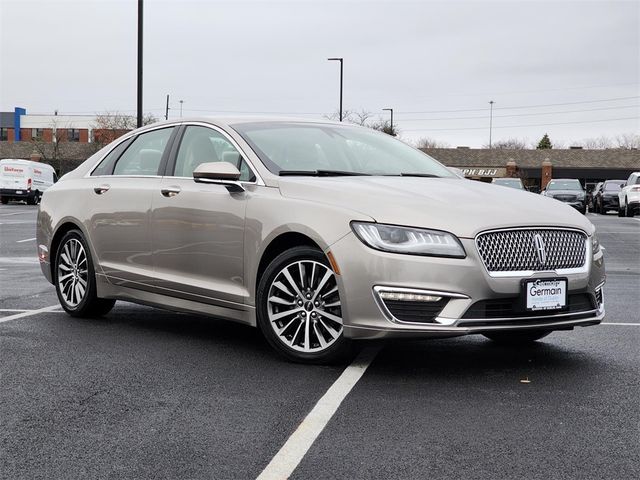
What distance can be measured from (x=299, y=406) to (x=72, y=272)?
3811mm

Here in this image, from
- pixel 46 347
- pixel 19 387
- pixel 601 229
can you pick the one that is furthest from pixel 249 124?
pixel 601 229

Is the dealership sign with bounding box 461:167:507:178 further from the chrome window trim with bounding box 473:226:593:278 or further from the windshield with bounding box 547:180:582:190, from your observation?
the chrome window trim with bounding box 473:226:593:278

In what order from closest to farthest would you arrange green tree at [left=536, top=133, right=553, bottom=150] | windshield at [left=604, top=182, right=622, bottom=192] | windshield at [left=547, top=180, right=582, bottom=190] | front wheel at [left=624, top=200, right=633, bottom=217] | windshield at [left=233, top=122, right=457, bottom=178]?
windshield at [left=233, top=122, right=457, bottom=178]
front wheel at [left=624, top=200, right=633, bottom=217]
windshield at [left=547, top=180, right=582, bottom=190]
windshield at [left=604, top=182, right=622, bottom=192]
green tree at [left=536, top=133, right=553, bottom=150]

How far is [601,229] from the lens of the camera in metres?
24.8

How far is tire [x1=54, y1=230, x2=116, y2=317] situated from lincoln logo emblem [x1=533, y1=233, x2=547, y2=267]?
12.6 ft

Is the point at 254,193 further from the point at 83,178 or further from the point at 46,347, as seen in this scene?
the point at 83,178

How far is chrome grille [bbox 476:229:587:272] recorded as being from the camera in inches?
210

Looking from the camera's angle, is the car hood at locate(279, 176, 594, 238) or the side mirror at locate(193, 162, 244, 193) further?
the side mirror at locate(193, 162, 244, 193)

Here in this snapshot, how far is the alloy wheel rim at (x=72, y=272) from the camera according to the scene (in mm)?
7816

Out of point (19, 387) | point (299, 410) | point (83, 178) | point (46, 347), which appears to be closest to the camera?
point (299, 410)

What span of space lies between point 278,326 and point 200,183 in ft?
4.51

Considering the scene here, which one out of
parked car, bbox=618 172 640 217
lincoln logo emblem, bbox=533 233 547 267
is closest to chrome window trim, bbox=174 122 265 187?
lincoln logo emblem, bbox=533 233 547 267

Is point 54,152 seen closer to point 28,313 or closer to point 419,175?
point 28,313

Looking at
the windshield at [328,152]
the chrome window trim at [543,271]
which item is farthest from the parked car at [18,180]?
the chrome window trim at [543,271]
